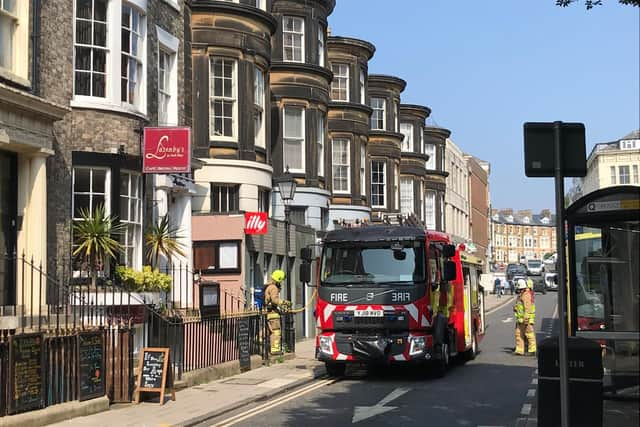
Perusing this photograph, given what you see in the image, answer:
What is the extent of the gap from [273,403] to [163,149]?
6.32 meters

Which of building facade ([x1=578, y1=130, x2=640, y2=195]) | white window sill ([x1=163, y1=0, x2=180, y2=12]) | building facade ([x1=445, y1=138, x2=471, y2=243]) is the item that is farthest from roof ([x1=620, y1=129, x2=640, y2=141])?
white window sill ([x1=163, y1=0, x2=180, y2=12])

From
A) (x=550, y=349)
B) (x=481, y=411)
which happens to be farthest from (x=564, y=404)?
(x=481, y=411)

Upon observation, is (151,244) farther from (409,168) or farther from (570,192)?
(570,192)

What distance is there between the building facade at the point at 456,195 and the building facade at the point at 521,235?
95057 millimetres

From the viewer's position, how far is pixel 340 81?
3594 cm

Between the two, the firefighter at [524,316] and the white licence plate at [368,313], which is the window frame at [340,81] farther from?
A: the white licence plate at [368,313]

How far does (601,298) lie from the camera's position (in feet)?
37.5

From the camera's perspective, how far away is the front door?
1467 centimetres

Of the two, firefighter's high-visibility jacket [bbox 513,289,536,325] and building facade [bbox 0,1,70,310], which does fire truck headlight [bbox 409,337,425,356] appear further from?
building facade [bbox 0,1,70,310]

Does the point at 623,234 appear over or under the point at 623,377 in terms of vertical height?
over

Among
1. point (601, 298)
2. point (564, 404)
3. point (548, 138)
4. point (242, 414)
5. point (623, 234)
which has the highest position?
point (548, 138)

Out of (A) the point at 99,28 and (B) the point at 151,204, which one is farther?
(B) the point at 151,204

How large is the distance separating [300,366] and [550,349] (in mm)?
10125

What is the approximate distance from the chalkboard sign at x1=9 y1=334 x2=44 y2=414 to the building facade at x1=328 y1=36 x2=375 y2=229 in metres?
22.8
